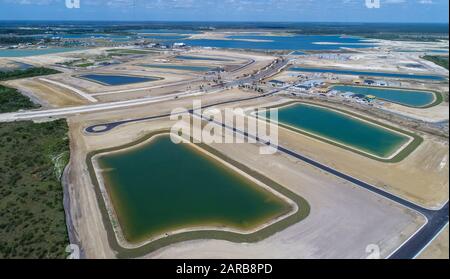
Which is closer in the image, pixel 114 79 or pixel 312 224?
pixel 312 224

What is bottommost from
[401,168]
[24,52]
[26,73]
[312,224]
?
[312,224]

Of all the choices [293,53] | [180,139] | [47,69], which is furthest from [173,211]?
[293,53]

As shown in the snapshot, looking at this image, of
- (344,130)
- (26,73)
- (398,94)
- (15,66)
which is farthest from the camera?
(15,66)

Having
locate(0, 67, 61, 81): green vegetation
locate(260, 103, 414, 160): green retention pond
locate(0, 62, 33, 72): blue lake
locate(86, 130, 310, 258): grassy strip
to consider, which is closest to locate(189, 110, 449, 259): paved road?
locate(86, 130, 310, 258): grassy strip

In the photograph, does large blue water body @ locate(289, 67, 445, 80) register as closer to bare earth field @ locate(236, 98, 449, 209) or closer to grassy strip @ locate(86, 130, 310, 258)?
bare earth field @ locate(236, 98, 449, 209)

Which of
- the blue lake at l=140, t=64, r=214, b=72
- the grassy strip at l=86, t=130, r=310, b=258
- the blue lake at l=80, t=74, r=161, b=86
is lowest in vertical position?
the grassy strip at l=86, t=130, r=310, b=258

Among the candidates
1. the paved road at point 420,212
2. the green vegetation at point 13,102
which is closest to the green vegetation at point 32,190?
the green vegetation at point 13,102

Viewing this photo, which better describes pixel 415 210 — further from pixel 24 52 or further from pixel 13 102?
pixel 24 52

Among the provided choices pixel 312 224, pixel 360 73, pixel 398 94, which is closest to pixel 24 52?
pixel 360 73
